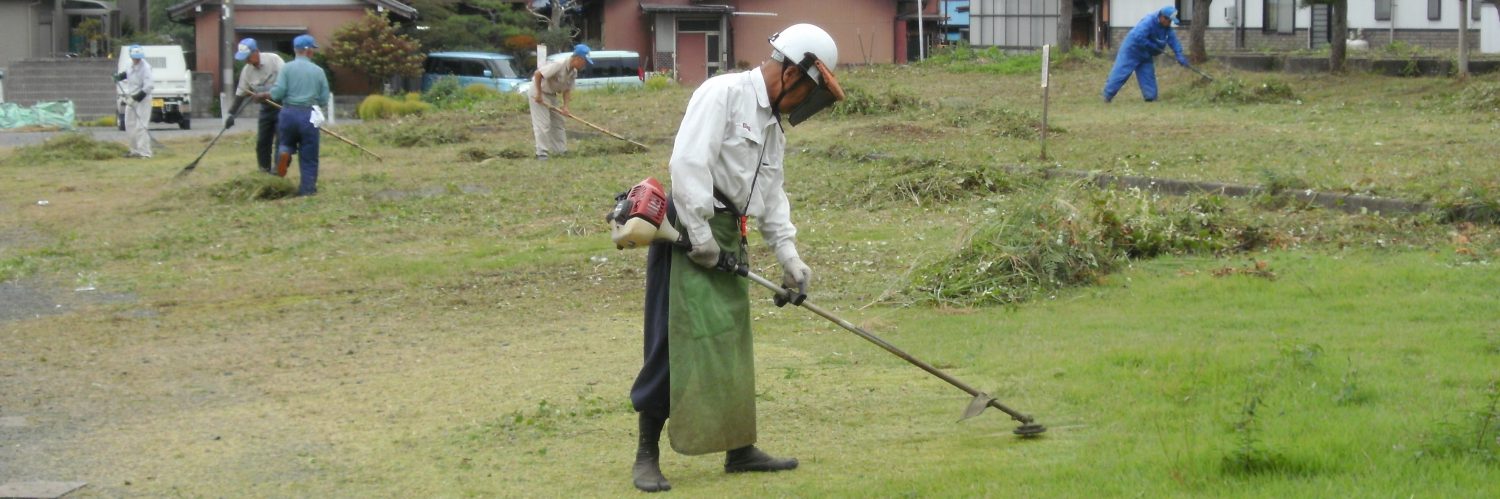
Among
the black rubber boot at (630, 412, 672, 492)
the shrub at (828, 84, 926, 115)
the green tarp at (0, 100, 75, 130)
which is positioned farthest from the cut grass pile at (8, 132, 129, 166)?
the black rubber boot at (630, 412, 672, 492)

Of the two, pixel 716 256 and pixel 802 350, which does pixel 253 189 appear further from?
pixel 716 256

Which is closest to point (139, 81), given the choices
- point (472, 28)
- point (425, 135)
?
point (425, 135)

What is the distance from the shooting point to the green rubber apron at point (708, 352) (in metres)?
5.24

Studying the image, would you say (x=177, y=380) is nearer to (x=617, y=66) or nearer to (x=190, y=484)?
(x=190, y=484)

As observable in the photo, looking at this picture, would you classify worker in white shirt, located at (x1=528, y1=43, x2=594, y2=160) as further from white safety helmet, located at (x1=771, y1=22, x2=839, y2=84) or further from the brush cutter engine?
the brush cutter engine

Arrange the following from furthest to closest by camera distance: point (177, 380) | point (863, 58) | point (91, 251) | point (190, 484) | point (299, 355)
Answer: point (863, 58), point (91, 251), point (299, 355), point (177, 380), point (190, 484)

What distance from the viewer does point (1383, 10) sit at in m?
38.2

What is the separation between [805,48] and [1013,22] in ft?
143

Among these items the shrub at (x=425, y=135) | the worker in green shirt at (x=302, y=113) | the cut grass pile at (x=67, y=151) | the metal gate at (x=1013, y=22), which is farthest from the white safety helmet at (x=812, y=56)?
the metal gate at (x=1013, y=22)

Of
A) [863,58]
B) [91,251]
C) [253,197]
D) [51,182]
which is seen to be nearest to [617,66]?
[863,58]

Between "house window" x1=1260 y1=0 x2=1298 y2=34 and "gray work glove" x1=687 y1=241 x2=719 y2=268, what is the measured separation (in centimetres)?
3815

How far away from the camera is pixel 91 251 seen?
12.4m

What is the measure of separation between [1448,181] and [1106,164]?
3861mm

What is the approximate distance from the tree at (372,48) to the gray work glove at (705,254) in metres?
40.0
